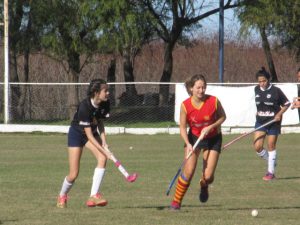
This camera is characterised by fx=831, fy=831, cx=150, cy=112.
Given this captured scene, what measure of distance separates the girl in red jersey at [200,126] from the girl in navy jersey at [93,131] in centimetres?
97

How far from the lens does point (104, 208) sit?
34.7ft

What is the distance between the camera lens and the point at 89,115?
10203mm

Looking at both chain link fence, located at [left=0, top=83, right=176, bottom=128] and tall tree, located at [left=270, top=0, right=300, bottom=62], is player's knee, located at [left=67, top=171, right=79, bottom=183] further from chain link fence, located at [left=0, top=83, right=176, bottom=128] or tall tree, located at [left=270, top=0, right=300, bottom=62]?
tall tree, located at [left=270, top=0, right=300, bottom=62]

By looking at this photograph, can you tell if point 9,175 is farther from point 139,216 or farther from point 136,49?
point 136,49

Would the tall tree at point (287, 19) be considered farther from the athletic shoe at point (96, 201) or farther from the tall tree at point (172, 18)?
the athletic shoe at point (96, 201)

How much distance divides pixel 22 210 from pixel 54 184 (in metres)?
3.34

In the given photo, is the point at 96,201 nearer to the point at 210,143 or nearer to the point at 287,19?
the point at 210,143

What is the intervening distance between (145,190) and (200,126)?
3.02 m

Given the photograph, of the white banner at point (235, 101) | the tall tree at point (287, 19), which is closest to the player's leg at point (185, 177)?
the white banner at point (235, 101)

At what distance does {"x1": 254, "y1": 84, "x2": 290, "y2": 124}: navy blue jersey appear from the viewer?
1455cm

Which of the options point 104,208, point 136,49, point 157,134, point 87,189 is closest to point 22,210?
point 104,208

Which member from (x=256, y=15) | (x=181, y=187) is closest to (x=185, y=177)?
(x=181, y=187)

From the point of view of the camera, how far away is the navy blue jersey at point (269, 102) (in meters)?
14.6

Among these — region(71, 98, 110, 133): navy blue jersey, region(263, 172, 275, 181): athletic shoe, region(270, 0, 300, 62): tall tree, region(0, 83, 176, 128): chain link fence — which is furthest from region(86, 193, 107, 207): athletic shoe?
region(270, 0, 300, 62): tall tree
